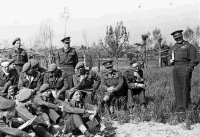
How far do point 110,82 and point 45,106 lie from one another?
6.10 ft

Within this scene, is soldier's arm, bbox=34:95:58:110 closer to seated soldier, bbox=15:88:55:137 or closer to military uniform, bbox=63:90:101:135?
military uniform, bbox=63:90:101:135

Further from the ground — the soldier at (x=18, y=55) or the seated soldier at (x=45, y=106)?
the soldier at (x=18, y=55)

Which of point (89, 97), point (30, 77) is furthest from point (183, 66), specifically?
point (30, 77)

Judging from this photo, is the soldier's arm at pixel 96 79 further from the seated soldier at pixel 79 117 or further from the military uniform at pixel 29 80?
the seated soldier at pixel 79 117

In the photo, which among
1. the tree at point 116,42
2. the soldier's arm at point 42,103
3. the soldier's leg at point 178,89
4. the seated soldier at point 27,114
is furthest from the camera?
the tree at point 116,42

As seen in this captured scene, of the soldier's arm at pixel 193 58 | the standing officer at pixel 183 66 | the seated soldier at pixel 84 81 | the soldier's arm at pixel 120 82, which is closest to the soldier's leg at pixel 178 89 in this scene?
the standing officer at pixel 183 66

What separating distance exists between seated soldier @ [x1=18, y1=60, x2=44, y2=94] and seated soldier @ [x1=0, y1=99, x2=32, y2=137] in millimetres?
2049

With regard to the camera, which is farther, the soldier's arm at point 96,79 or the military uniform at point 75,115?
the soldier's arm at point 96,79

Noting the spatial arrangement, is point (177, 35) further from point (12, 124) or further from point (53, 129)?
point (12, 124)

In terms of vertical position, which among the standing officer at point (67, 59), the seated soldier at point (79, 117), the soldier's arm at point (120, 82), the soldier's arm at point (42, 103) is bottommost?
the seated soldier at point (79, 117)

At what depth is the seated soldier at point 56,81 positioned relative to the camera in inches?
259

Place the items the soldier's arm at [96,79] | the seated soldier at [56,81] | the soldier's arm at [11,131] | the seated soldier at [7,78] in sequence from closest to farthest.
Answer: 1. the soldier's arm at [11,131]
2. the seated soldier at [56,81]
3. the seated soldier at [7,78]
4. the soldier's arm at [96,79]

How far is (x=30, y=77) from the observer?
21.3 ft

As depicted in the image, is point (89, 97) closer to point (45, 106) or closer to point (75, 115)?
point (45, 106)
